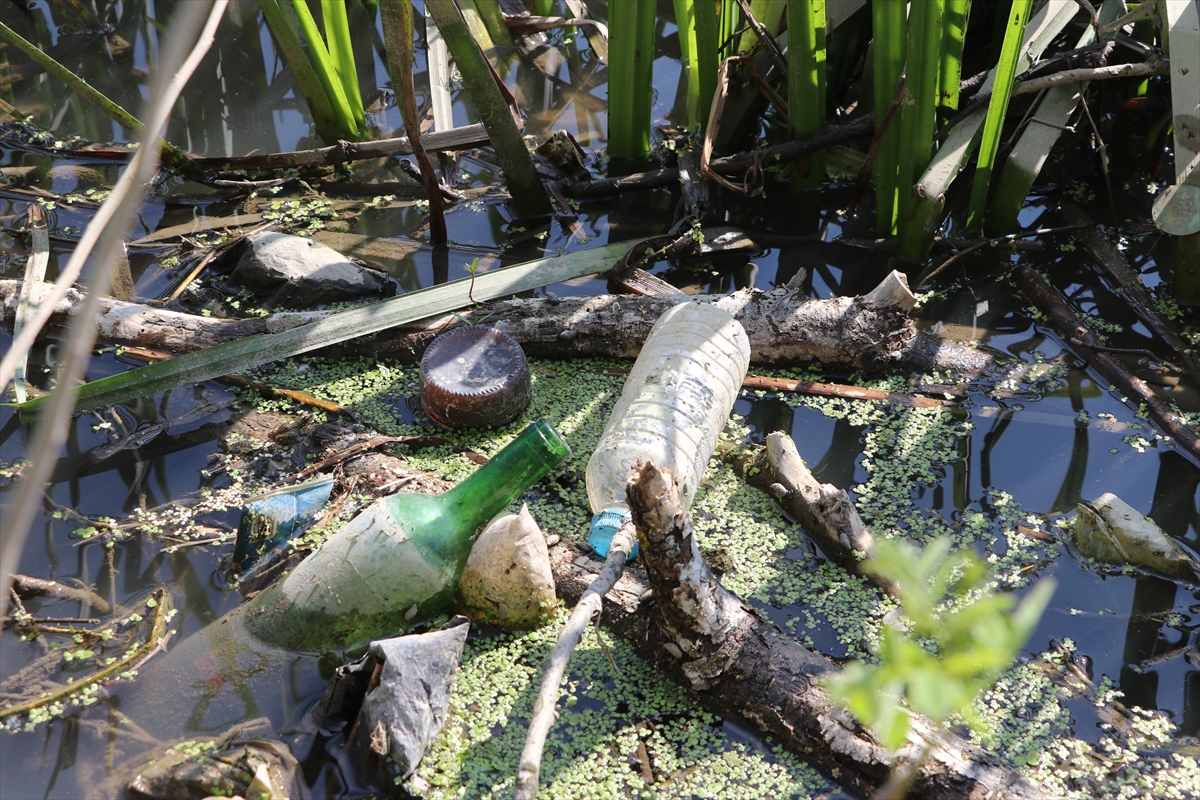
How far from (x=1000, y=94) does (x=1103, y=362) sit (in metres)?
0.90

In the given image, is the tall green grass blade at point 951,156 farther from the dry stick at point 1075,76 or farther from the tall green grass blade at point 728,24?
the tall green grass blade at point 728,24

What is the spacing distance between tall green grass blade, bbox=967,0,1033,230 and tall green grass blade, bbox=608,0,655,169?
3.98 feet

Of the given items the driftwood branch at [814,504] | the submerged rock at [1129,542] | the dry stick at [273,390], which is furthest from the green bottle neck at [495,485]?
the submerged rock at [1129,542]

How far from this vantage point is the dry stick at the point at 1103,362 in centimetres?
229


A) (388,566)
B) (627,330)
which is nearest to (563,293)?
(627,330)

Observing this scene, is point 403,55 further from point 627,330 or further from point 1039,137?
point 1039,137

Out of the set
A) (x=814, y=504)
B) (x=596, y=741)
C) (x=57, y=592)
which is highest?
(x=814, y=504)

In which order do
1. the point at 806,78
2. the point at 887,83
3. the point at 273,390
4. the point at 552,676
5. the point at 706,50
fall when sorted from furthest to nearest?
the point at 706,50 < the point at 806,78 < the point at 887,83 < the point at 273,390 < the point at 552,676

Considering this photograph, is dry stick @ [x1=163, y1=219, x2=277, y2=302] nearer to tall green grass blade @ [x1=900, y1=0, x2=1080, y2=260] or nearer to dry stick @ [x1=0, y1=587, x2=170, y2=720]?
dry stick @ [x1=0, y1=587, x2=170, y2=720]

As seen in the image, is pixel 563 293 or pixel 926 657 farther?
pixel 563 293

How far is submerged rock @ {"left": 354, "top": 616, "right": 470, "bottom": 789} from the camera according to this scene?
1452 millimetres

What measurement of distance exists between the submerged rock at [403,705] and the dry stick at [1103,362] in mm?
2067

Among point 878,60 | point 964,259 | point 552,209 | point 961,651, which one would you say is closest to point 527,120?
point 552,209

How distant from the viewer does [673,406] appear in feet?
6.93
